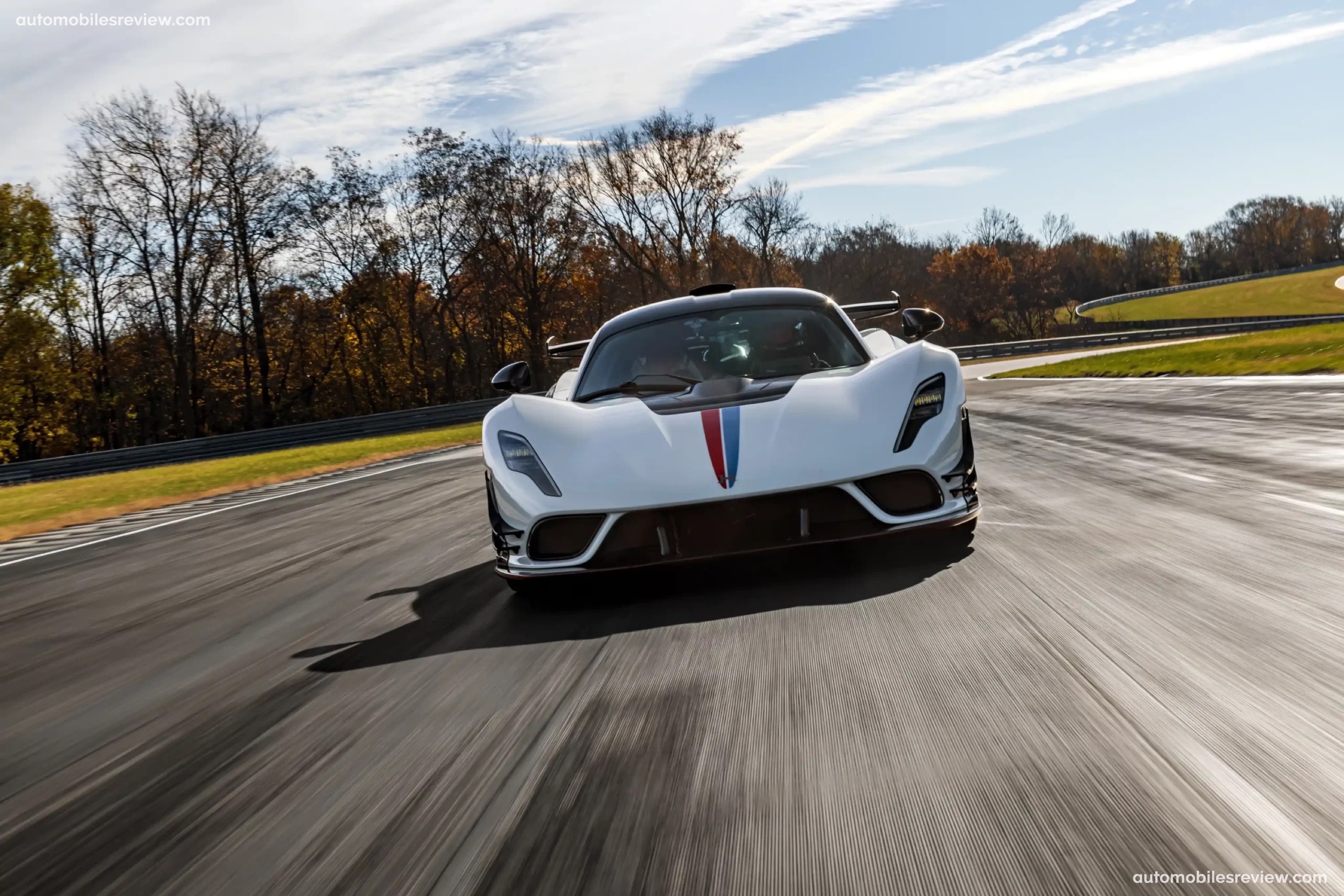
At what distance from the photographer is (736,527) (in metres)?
4.18

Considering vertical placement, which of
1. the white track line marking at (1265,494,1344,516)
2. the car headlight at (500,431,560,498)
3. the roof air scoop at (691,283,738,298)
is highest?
the roof air scoop at (691,283,738,298)

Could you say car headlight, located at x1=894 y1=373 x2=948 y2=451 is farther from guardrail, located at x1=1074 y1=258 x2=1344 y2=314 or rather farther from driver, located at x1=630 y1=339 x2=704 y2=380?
guardrail, located at x1=1074 y1=258 x2=1344 y2=314

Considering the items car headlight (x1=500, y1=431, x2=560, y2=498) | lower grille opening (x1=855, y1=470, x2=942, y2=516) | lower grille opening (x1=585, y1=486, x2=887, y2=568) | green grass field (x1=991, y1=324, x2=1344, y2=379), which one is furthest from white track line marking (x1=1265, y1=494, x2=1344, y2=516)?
green grass field (x1=991, y1=324, x2=1344, y2=379)

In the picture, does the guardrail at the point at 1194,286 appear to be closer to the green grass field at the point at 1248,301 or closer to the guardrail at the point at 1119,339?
the green grass field at the point at 1248,301

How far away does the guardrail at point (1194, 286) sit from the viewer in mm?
110500

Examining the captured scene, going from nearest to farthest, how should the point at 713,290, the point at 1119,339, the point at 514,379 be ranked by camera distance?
1. the point at 514,379
2. the point at 713,290
3. the point at 1119,339

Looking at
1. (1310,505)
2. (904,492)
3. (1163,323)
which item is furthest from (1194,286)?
(904,492)

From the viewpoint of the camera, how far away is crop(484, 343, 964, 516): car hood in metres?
4.14

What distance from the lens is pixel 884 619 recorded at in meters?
3.77

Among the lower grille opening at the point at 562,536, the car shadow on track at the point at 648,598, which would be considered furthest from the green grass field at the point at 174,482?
the lower grille opening at the point at 562,536

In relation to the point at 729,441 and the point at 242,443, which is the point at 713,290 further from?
the point at 242,443

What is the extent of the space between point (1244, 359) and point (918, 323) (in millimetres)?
15455

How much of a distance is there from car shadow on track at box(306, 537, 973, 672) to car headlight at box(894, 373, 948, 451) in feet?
1.32

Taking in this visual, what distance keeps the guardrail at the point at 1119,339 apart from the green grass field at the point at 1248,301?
2119cm
